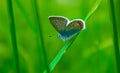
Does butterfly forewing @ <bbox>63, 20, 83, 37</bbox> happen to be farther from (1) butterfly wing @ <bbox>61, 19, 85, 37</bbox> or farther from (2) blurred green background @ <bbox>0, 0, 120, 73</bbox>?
(2) blurred green background @ <bbox>0, 0, 120, 73</bbox>

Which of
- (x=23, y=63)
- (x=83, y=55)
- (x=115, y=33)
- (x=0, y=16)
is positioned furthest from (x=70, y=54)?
(x=115, y=33)

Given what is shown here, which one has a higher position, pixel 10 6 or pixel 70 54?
pixel 10 6

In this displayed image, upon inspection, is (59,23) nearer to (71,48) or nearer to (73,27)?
(73,27)

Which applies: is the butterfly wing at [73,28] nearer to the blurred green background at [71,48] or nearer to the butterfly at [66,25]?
the butterfly at [66,25]

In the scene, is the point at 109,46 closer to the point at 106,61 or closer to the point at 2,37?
the point at 106,61

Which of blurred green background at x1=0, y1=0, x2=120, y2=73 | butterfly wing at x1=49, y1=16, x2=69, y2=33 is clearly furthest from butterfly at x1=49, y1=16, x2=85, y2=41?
blurred green background at x1=0, y1=0, x2=120, y2=73

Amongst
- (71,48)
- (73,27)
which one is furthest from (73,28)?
(71,48)

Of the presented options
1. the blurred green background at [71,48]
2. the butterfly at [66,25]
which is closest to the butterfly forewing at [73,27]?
the butterfly at [66,25]
